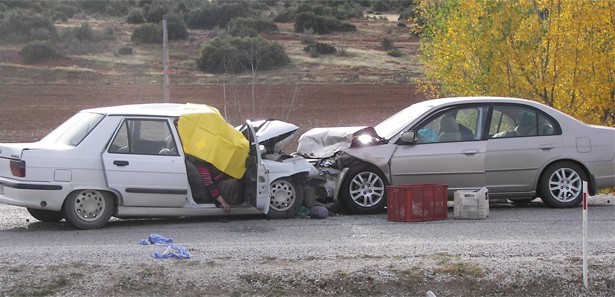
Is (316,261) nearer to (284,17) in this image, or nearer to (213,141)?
(213,141)

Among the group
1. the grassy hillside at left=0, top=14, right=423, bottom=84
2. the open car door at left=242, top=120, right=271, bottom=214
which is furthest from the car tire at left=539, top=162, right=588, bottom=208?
the grassy hillside at left=0, top=14, right=423, bottom=84

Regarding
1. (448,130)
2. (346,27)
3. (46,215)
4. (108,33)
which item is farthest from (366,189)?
(346,27)

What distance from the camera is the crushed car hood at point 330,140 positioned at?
1232 centimetres

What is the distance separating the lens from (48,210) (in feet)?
36.7

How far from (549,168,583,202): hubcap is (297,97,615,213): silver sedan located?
0.05 ft

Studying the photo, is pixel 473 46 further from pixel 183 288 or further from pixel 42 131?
pixel 42 131

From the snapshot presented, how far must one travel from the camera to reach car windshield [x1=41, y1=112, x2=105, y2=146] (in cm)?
1105

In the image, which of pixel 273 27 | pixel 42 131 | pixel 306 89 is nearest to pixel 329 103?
pixel 306 89

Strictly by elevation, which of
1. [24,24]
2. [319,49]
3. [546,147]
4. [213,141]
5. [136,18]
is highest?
[136,18]

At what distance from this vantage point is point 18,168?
10547 mm

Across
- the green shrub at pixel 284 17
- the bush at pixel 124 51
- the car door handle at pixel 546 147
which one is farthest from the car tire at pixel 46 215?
the green shrub at pixel 284 17

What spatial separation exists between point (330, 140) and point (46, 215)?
13.4 feet

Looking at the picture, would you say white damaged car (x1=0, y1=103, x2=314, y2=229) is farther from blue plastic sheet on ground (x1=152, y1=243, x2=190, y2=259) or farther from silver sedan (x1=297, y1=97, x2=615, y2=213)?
blue plastic sheet on ground (x1=152, y1=243, x2=190, y2=259)

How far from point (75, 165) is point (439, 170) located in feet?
16.0
